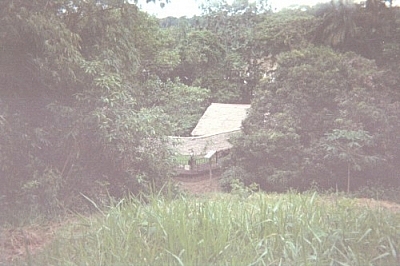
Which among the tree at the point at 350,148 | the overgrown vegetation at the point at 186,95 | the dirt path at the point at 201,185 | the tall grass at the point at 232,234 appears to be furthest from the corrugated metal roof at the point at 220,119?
the tree at the point at 350,148

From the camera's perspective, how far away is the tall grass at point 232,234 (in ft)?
7.13

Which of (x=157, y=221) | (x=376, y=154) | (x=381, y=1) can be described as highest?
(x=381, y=1)

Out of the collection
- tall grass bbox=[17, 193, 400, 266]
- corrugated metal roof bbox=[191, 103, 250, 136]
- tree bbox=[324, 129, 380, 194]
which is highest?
corrugated metal roof bbox=[191, 103, 250, 136]

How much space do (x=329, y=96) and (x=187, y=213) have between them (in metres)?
0.97

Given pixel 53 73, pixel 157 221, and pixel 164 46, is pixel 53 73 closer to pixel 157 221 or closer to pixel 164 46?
pixel 164 46

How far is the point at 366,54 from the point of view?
2.65 metres

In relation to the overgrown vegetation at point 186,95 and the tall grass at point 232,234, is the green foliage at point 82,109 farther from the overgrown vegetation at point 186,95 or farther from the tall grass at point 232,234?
the tall grass at point 232,234

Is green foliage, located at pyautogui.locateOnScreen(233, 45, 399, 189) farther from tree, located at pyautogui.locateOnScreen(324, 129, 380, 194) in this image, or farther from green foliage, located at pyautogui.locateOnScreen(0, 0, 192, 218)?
green foliage, located at pyautogui.locateOnScreen(0, 0, 192, 218)

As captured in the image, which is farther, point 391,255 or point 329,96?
point 329,96

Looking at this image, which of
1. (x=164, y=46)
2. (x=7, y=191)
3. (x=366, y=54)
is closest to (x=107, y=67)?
(x=164, y=46)

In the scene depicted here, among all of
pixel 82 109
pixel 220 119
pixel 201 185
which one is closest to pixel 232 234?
pixel 201 185

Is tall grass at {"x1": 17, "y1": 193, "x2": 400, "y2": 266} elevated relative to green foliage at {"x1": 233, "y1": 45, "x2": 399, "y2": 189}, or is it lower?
lower

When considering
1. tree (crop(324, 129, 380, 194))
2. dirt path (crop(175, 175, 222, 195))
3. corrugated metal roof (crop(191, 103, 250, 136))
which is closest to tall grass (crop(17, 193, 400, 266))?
dirt path (crop(175, 175, 222, 195))

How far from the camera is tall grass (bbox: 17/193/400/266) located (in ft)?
7.13
